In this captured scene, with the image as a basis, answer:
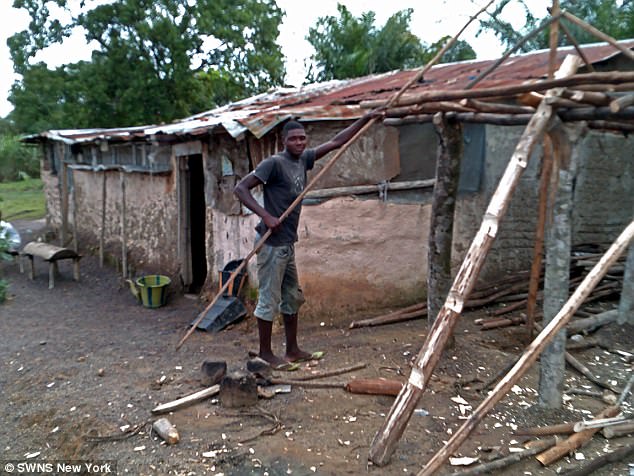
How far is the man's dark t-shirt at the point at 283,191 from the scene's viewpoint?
13.4 feet

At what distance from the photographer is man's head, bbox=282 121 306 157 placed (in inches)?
161

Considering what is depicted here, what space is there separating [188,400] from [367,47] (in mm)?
12760

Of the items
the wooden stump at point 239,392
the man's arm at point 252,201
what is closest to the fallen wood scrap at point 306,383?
the wooden stump at point 239,392

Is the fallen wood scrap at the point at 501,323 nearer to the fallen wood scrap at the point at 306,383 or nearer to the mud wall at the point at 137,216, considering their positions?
the fallen wood scrap at the point at 306,383

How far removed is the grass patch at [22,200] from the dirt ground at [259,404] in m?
10.3

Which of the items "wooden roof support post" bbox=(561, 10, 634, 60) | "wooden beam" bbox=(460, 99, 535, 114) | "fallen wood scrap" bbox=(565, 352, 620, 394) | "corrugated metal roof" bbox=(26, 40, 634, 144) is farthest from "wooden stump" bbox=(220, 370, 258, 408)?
"wooden roof support post" bbox=(561, 10, 634, 60)

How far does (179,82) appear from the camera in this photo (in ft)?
51.8

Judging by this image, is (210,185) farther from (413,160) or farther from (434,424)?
(434,424)

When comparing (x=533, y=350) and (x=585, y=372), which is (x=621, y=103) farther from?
(x=585, y=372)

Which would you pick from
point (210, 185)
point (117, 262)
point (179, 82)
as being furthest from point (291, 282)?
point (179, 82)

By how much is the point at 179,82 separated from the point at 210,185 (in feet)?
32.8

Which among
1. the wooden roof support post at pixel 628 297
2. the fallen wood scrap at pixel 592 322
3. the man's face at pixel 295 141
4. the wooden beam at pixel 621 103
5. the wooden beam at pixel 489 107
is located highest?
the wooden beam at pixel 489 107

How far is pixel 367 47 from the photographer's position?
1447cm

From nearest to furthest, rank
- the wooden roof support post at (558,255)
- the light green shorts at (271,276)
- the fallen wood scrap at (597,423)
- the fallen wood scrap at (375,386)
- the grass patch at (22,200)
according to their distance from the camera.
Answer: the fallen wood scrap at (597,423)
the wooden roof support post at (558,255)
the fallen wood scrap at (375,386)
the light green shorts at (271,276)
the grass patch at (22,200)
